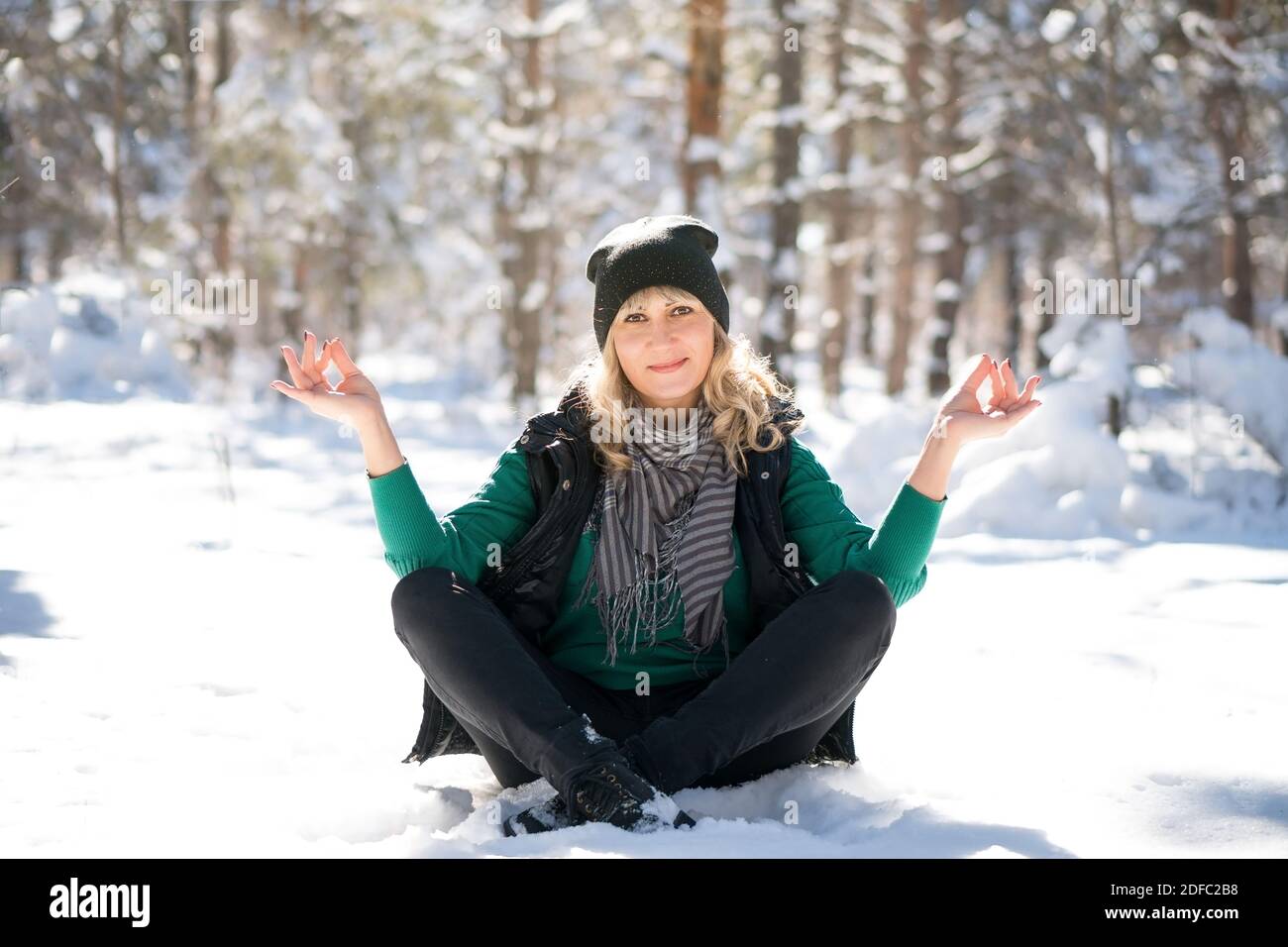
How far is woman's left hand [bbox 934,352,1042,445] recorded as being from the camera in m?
2.66

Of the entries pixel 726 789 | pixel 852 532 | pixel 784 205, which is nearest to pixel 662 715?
pixel 726 789

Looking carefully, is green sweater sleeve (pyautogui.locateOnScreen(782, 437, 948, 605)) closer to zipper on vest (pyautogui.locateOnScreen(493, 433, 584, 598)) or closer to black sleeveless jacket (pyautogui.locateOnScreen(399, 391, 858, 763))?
black sleeveless jacket (pyautogui.locateOnScreen(399, 391, 858, 763))

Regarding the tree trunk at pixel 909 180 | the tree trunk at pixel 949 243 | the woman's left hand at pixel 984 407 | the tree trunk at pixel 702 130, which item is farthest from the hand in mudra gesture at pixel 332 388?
the tree trunk at pixel 949 243

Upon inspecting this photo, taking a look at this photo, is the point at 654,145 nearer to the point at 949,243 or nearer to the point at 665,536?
the point at 949,243

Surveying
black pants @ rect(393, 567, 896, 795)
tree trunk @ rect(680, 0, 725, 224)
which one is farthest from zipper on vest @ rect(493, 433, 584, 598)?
tree trunk @ rect(680, 0, 725, 224)

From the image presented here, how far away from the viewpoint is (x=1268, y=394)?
282 inches

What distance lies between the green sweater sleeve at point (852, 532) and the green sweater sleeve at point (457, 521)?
2.16 feet

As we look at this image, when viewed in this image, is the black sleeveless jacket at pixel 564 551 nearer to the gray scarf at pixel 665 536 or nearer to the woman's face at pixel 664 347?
the gray scarf at pixel 665 536

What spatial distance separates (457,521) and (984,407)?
4.24 ft

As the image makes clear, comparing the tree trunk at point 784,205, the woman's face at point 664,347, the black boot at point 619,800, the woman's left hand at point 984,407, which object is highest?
the tree trunk at point 784,205

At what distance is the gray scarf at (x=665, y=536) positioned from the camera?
8.91ft
